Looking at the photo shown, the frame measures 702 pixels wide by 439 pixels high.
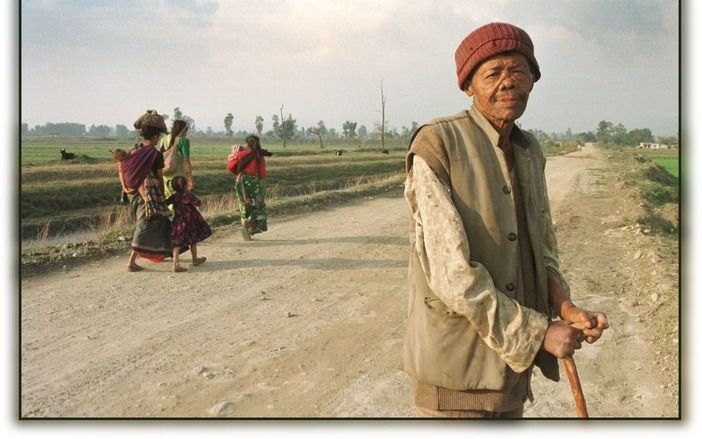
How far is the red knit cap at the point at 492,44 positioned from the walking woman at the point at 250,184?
694cm

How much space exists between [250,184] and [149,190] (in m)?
2.24

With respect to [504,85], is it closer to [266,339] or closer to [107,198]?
[266,339]

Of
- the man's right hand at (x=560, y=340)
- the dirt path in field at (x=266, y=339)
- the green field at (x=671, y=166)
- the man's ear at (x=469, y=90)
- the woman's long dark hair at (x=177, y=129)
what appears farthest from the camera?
the green field at (x=671, y=166)

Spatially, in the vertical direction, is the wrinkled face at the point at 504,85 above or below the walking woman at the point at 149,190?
above

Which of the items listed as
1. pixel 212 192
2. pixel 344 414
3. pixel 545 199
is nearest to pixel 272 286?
pixel 344 414

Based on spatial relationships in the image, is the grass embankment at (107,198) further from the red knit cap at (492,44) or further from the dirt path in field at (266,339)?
the red knit cap at (492,44)

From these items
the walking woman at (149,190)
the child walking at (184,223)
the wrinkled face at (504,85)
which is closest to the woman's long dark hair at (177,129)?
the child walking at (184,223)

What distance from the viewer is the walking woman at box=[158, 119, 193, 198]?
7.52 metres

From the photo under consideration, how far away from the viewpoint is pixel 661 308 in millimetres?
5160

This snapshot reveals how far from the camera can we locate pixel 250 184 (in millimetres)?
8898

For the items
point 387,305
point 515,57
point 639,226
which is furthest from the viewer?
point 639,226

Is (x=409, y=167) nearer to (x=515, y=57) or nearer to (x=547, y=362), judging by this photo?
(x=515, y=57)

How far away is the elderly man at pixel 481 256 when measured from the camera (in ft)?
5.57

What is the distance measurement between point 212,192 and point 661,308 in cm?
1911
